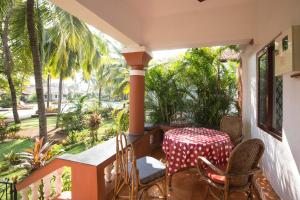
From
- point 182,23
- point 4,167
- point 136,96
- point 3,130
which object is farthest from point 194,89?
point 3,130

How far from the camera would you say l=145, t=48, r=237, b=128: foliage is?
4.83m

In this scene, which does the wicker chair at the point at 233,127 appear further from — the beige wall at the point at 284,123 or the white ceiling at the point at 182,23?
the white ceiling at the point at 182,23

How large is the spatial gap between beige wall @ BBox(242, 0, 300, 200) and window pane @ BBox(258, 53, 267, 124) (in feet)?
0.67

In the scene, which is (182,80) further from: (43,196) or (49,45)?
(49,45)

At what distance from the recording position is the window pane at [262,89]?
319 centimetres

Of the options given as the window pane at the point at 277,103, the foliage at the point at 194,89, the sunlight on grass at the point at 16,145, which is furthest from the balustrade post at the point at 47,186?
the sunlight on grass at the point at 16,145

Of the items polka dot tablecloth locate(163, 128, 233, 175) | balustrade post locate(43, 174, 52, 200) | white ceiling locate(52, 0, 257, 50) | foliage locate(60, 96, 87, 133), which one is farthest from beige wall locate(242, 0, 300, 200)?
foliage locate(60, 96, 87, 133)

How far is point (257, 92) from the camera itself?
3.56 m

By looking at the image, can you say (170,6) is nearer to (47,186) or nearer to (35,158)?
(47,186)

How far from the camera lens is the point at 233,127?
12.4ft

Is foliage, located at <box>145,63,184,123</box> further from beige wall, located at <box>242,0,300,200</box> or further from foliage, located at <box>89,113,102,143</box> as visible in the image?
foliage, located at <box>89,113,102,143</box>

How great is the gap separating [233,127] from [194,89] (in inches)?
60.8

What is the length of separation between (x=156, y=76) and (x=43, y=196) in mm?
3396

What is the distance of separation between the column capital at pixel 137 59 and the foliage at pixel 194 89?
44.5 inches
